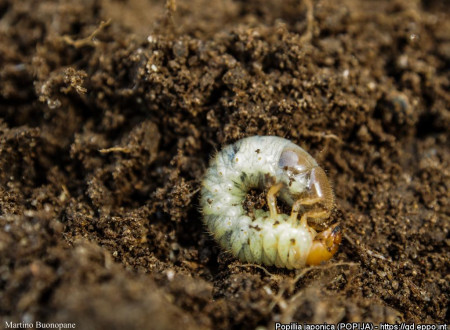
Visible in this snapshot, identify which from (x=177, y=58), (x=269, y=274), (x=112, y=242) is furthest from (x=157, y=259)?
(x=177, y=58)

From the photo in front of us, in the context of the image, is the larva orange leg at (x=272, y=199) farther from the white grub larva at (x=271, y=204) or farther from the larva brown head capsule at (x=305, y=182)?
the larva brown head capsule at (x=305, y=182)

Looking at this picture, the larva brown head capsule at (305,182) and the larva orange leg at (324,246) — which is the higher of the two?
the larva brown head capsule at (305,182)

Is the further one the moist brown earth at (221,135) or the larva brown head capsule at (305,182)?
the larva brown head capsule at (305,182)

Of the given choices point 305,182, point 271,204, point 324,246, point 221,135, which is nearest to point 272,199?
point 271,204

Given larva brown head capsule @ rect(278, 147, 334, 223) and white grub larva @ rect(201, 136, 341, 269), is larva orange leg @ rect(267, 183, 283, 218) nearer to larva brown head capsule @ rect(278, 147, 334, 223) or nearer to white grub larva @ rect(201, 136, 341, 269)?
white grub larva @ rect(201, 136, 341, 269)

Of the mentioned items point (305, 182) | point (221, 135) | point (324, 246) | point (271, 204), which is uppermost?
point (221, 135)

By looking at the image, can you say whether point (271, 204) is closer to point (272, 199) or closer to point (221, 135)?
point (272, 199)

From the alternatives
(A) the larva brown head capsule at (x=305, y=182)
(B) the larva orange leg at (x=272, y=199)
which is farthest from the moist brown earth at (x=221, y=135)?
(B) the larva orange leg at (x=272, y=199)
